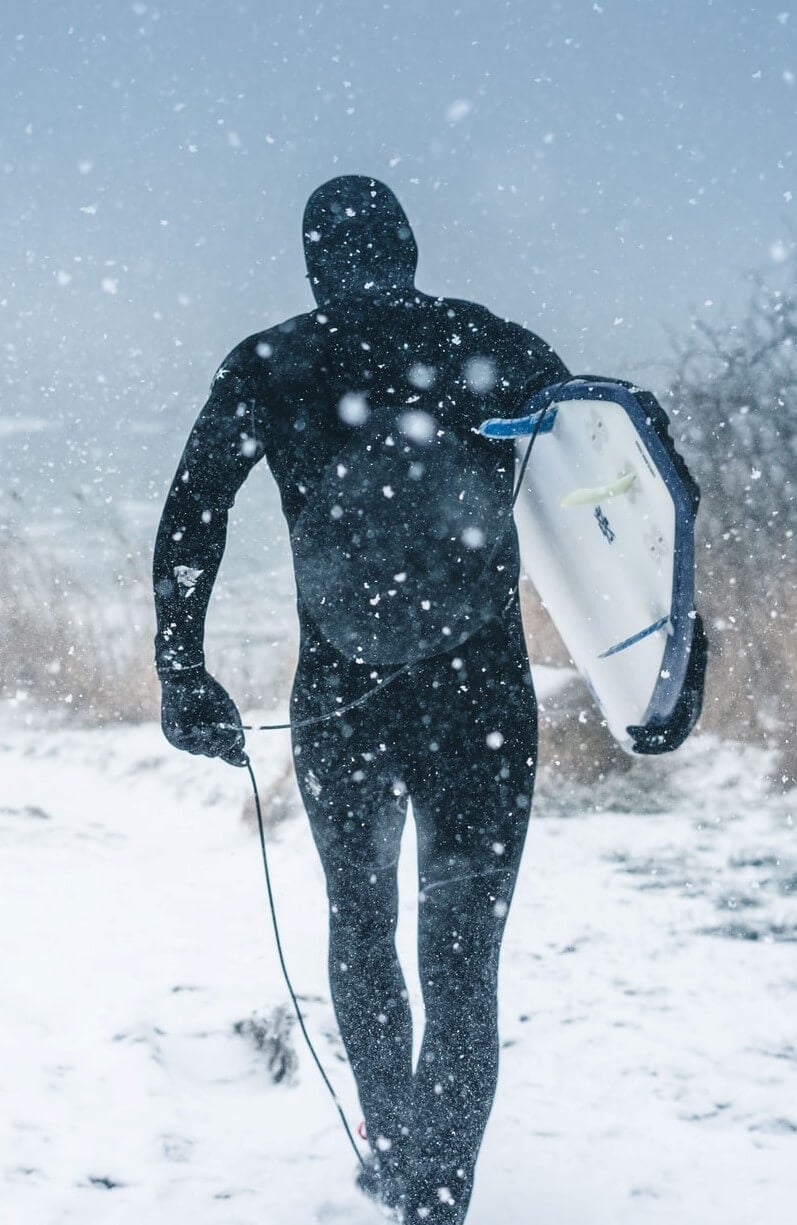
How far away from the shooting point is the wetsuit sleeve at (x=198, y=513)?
1.59 meters

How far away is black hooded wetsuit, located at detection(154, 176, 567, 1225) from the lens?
59.7 inches

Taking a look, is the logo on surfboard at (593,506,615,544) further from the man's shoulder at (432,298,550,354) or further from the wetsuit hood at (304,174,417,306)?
the wetsuit hood at (304,174,417,306)

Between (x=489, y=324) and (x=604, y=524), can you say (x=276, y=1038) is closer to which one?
(x=604, y=524)

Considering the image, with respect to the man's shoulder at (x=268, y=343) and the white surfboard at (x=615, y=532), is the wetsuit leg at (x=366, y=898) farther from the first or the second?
the man's shoulder at (x=268, y=343)

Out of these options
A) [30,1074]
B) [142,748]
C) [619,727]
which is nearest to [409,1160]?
[619,727]

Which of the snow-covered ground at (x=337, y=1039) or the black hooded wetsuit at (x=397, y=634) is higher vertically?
the black hooded wetsuit at (x=397, y=634)

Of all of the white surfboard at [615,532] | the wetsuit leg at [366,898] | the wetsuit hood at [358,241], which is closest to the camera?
the white surfboard at [615,532]

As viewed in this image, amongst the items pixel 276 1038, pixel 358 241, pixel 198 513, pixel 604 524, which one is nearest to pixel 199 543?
pixel 198 513

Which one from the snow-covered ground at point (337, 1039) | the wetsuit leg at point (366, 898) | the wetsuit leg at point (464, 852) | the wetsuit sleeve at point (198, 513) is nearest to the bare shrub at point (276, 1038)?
the snow-covered ground at point (337, 1039)

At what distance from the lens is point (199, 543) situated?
5.29ft

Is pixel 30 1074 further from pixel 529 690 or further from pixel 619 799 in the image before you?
pixel 619 799

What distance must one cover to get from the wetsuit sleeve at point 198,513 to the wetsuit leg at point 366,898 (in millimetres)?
283

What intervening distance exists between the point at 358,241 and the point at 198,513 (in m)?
0.57

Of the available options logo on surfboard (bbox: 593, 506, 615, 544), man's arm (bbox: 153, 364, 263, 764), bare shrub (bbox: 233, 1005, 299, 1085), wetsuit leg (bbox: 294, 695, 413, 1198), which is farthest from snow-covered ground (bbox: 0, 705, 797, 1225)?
logo on surfboard (bbox: 593, 506, 615, 544)
